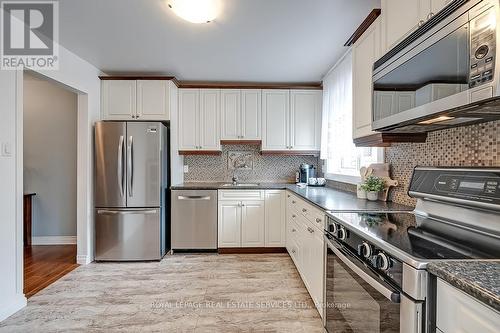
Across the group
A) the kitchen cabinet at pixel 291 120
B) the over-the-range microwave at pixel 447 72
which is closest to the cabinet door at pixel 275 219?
the kitchen cabinet at pixel 291 120

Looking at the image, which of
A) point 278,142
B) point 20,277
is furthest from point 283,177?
point 20,277

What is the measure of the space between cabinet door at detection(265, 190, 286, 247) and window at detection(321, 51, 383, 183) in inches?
30.0

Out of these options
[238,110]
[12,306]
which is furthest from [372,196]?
[12,306]

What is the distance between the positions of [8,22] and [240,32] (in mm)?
1915

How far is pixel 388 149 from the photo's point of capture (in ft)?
7.91

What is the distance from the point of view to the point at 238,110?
414cm

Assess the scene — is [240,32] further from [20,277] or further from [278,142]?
[20,277]

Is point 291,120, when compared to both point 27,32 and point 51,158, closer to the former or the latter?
point 27,32

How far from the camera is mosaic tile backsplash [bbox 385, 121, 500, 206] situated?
4.50 ft

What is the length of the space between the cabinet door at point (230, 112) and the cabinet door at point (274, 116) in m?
0.38

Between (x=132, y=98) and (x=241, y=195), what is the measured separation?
1.95 metres

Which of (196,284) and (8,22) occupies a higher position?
(8,22)

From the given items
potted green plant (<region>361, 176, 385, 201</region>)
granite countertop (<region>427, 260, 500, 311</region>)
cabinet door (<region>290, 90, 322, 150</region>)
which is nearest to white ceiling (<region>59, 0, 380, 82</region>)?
cabinet door (<region>290, 90, 322, 150</region>)

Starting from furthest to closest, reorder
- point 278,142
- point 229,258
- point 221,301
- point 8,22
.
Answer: point 278,142 → point 229,258 → point 221,301 → point 8,22
